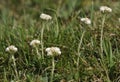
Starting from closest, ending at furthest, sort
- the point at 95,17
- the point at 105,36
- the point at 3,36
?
1. the point at 105,36
2. the point at 3,36
3. the point at 95,17

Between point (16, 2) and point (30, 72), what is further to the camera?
point (16, 2)

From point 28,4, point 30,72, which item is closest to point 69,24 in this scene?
point 30,72

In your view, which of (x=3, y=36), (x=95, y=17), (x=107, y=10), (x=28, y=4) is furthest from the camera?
(x=28, y=4)

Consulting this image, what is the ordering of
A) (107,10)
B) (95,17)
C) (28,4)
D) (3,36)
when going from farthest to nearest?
(28,4) → (95,17) → (3,36) → (107,10)

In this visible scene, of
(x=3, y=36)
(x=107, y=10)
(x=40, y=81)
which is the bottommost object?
(x=40, y=81)

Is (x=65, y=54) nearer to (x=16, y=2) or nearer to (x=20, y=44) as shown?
(x=20, y=44)

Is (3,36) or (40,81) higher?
(3,36)

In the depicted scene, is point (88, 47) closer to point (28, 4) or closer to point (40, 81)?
point (40, 81)

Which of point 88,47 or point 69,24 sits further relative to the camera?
point 69,24

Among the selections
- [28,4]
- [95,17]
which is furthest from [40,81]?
[28,4]
